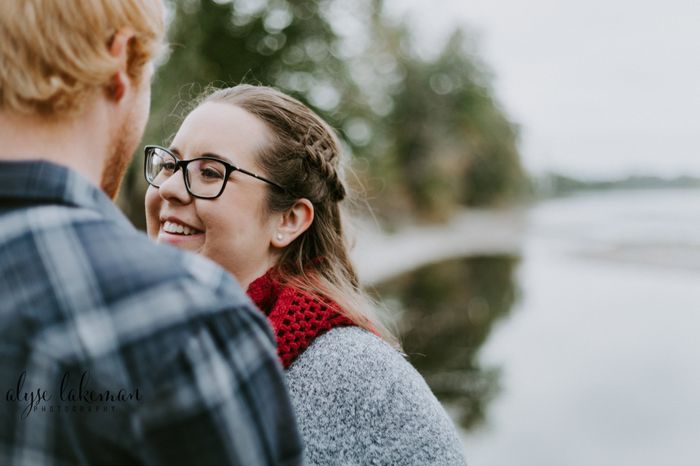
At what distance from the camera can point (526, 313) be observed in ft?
49.1

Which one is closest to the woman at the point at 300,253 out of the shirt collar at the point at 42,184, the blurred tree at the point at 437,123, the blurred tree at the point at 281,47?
the shirt collar at the point at 42,184

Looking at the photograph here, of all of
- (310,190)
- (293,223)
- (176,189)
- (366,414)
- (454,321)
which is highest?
(454,321)

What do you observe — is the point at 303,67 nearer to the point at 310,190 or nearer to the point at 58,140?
the point at 310,190

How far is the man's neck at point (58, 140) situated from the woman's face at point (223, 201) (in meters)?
0.80

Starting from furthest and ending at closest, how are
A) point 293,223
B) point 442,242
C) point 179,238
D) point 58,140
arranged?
point 442,242 → point 293,223 → point 179,238 → point 58,140

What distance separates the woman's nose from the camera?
1.94 m

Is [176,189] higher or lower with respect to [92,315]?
higher

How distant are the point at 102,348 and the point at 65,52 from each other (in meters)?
0.49

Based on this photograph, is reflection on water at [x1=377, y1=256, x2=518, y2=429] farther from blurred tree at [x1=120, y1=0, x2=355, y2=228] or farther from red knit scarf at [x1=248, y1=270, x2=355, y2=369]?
blurred tree at [x1=120, y1=0, x2=355, y2=228]

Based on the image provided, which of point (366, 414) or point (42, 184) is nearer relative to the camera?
point (42, 184)

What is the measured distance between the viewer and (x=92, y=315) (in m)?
0.97

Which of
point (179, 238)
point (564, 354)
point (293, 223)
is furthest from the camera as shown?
point (564, 354)

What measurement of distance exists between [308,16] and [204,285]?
1658 centimetres

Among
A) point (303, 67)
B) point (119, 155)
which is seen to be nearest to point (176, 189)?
point (119, 155)
